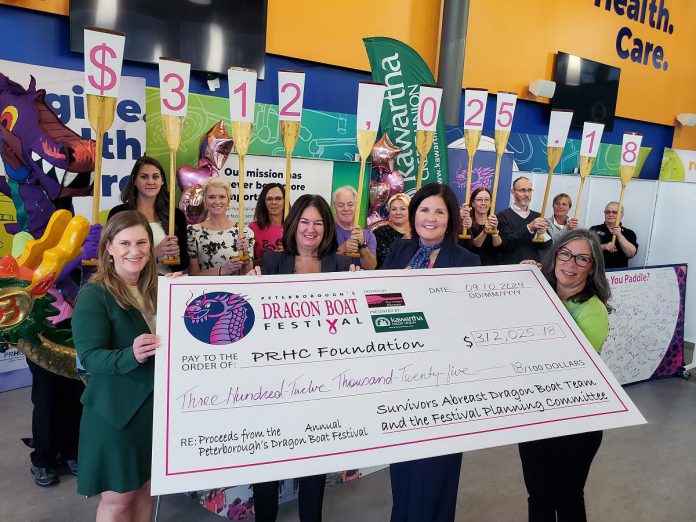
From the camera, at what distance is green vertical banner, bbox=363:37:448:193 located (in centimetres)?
487

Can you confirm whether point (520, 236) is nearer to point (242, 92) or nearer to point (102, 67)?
point (242, 92)

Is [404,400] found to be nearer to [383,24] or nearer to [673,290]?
[673,290]

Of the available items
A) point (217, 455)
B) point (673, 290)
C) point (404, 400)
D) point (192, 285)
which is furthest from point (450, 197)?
point (673, 290)

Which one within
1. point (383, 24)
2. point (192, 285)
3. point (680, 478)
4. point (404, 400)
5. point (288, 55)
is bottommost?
point (680, 478)

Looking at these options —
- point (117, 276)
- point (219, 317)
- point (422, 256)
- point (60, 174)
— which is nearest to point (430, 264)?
point (422, 256)

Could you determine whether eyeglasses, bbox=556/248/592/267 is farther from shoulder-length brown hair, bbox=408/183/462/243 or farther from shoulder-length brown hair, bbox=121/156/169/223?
shoulder-length brown hair, bbox=121/156/169/223

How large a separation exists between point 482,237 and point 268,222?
1.46 metres

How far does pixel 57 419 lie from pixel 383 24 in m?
4.99

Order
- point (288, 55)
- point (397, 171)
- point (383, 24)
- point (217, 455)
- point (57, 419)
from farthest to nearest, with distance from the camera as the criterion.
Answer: point (383, 24)
point (288, 55)
point (397, 171)
point (57, 419)
point (217, 455)

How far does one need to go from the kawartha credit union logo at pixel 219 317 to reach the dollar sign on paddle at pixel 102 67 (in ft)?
3.40

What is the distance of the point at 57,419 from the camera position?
272 centimetres

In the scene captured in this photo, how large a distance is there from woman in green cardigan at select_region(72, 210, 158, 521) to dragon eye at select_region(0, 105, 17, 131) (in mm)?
1545

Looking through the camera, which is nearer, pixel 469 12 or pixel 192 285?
pixel 192 285

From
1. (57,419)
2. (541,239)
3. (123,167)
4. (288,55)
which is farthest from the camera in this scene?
(288,55)
